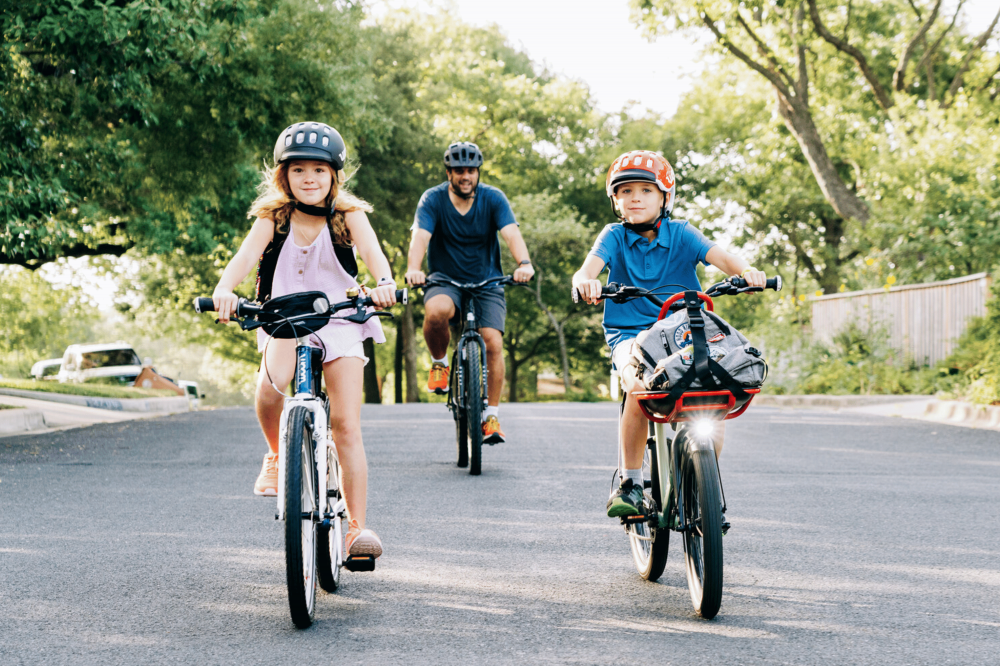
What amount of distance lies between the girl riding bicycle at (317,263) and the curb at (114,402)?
14414 mm

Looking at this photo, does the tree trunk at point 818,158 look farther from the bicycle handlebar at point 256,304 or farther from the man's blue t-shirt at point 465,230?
the bicycle handlebar at point 256,304

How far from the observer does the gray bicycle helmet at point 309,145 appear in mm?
4203

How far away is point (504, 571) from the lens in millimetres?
4723

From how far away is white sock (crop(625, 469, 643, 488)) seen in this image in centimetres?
441

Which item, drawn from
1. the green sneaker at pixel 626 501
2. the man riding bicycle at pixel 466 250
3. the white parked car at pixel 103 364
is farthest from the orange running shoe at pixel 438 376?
the white parked car at pixel 103 364

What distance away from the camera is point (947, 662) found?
3375mm

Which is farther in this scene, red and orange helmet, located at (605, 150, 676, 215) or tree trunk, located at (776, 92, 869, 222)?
tree trunk, located at (776, 92, 869, 222)

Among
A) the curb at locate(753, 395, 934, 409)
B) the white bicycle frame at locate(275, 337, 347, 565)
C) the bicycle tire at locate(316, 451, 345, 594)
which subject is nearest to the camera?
the white bicycle frame at locate(275, 337, 347, 565)

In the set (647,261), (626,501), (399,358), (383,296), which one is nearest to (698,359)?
(626,501)

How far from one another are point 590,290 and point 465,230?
12.3 feet

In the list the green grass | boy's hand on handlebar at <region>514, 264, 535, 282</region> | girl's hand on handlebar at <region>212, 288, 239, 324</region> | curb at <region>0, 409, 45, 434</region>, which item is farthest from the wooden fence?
girl's hand on handlebar at <region>212, 288, 239, 324</region>

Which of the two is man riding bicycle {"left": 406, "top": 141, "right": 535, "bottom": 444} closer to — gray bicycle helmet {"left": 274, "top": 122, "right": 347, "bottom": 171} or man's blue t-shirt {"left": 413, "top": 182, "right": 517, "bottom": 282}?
man's blue t-shirt {"left": 413, "top": 182, "right": 517, "bottom": 282}

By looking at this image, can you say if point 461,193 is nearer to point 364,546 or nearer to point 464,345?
point 464,345

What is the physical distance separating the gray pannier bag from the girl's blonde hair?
1330 millimetres
